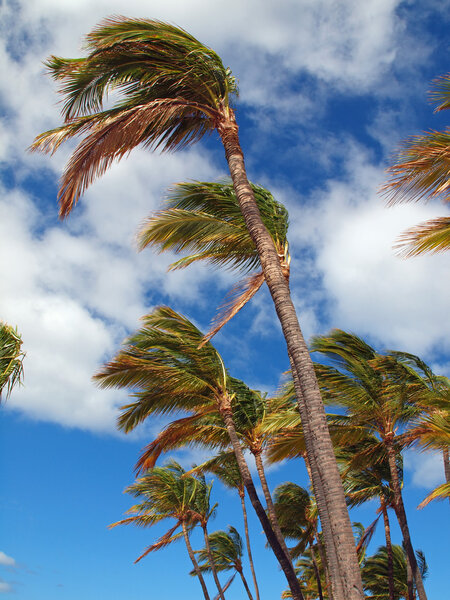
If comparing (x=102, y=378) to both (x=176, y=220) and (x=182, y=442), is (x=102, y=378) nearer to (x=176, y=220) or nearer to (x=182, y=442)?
(x=182, y=442)

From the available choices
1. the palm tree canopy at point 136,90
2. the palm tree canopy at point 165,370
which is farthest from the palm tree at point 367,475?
the palm tree canopy at point 136,90

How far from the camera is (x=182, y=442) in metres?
15.8

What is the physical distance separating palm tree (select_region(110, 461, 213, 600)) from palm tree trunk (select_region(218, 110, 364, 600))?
17.9 m

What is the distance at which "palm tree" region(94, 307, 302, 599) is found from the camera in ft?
42.5

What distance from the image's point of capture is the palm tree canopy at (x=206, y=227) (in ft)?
Result: 32.0

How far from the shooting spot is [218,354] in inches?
581

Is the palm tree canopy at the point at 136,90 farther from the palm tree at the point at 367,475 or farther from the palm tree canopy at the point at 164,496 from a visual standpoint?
the palm tree canopy at the point at 164,496

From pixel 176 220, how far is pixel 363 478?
46.4ft

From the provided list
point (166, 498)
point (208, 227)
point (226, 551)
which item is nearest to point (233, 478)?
point (166, 498)

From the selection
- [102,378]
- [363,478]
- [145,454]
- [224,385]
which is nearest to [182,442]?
[145,454]

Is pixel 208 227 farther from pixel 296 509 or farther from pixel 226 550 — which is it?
pixel 226 550

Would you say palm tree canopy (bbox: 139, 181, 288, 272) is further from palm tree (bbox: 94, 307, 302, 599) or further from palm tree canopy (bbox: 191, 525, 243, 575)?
palm tree canopy (bbox: 191, 525, 243, 575)

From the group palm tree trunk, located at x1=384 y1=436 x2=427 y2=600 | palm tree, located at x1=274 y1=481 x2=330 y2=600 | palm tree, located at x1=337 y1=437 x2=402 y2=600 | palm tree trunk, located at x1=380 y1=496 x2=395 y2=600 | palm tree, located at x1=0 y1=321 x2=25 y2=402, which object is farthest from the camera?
palm tree, located at x1=274 y1=481 x2=330 y2=600

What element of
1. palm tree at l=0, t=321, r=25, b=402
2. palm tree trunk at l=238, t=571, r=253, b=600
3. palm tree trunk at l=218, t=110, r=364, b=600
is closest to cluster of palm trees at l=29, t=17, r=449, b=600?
palm tree trunk at l=218, t=110, r=364, b=600
